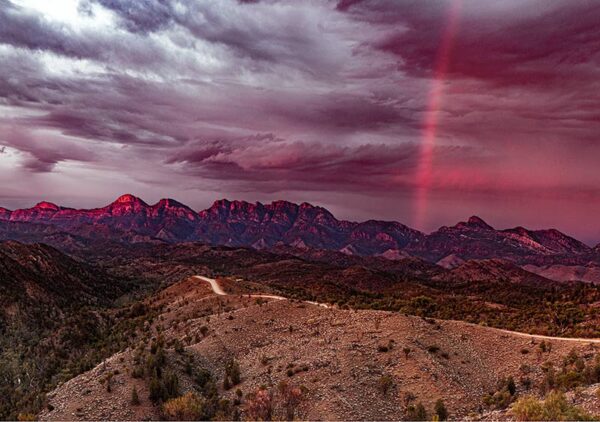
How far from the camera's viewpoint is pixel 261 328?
178ft

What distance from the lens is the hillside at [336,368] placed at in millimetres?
32156

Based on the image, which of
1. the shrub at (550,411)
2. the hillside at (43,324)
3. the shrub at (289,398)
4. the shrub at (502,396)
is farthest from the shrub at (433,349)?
the hillside at (43,324)

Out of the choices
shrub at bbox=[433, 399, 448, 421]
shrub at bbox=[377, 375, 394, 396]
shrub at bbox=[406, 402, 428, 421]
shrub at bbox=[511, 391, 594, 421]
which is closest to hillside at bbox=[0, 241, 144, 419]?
shrub at bbox=[377, 375, 394, 396]

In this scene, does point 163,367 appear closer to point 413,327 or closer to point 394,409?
point 394,409

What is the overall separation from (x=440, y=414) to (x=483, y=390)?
7.09 metres

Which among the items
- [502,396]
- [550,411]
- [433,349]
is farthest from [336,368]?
[550,411]

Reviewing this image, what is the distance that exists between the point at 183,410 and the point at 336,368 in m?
13.7

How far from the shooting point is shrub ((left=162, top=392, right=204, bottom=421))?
29562 mm

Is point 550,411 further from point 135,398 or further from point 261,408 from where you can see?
point 135,398

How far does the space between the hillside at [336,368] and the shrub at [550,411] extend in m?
4.44

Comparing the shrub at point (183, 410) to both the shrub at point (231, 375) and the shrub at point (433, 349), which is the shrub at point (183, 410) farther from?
the shrub at point (433, 349)

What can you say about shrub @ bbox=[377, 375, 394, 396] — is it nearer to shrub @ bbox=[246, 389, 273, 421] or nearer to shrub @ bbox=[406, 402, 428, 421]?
shrub @ bbox=[406, 402, 428, 421]

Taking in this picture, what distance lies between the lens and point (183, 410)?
29.7 m

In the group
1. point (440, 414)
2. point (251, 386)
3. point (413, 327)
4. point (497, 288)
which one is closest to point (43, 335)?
point (251, 386)
